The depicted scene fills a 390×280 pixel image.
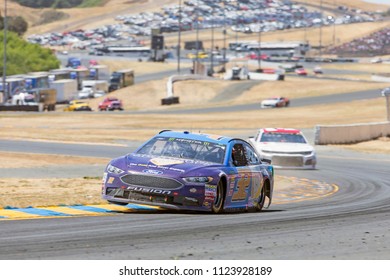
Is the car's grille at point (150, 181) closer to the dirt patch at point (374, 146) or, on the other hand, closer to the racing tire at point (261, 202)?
the racing tire at point (261, 202)

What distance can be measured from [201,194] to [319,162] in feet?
77.6

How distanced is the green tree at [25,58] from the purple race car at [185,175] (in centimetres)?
12597

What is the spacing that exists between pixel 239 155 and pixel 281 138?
17.5 meters

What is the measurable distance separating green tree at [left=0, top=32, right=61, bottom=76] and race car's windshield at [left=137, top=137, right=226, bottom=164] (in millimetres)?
126044

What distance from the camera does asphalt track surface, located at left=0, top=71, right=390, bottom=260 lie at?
11055mm

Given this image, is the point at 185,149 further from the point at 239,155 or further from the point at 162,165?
the point at 239,155

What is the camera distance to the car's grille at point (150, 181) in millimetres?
16391

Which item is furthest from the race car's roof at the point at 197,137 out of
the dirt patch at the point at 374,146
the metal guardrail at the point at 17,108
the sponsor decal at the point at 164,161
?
the metal guardrail at the point at 17,108

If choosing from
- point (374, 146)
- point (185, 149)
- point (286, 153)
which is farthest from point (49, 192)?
point (374, 146)

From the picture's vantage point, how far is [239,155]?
18172 millimetres

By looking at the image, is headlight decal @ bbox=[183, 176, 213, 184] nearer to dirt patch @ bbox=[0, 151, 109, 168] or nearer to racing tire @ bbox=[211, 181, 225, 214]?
racing tire @ bbox=[211, 181, 225, 214]

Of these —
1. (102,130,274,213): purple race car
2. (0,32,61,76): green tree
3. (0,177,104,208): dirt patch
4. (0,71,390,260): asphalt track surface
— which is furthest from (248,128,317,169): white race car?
(0,32,61,76): green tree

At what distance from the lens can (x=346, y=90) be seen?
113 meters

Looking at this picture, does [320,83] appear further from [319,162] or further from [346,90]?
[319,162]
